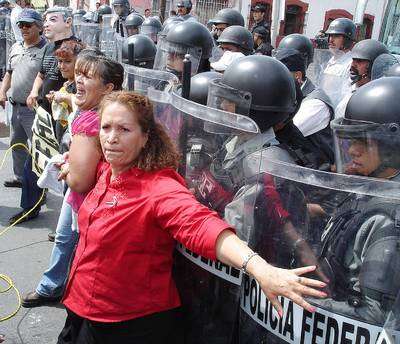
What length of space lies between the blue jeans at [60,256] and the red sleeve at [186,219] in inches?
55.2

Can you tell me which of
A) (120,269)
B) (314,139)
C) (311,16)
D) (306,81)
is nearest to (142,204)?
(120,269)

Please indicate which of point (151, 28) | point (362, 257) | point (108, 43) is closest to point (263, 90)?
point (362, 257)

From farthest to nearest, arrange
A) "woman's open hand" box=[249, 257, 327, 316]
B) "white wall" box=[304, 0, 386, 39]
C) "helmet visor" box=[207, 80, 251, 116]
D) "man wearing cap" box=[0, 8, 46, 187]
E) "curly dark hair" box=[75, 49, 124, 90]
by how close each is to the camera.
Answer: "white wall" box=[304, 0, 386, 39] < "man wearing cap" box=[0, 8, 46, 187] < "curly dark hair" box=[75, 49, 124, 90] < "helmet visor" box=[207, 80, 251, 116] < "woman's open hand" box=[249, 257, 327, 316]

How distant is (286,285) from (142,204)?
2.29 ft

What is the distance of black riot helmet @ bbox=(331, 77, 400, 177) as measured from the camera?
6.83 ft

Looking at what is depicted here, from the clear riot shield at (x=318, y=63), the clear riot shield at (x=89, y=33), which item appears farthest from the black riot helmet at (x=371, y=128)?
the clear riot shield at (x=89, y=33)

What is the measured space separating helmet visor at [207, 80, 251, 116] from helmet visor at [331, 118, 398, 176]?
17.1 inches

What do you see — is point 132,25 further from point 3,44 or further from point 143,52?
point 3,44

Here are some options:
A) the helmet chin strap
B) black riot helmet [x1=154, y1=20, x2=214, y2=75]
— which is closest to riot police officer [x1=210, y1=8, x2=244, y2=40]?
black riot helmet [x1=154, y1=20, x2=214, y2=75]

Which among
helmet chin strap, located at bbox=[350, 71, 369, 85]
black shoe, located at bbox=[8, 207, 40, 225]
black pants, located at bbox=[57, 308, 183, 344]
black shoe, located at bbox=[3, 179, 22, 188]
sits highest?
helmet chin strap, located at bbox=[350, 71, 369, 85]

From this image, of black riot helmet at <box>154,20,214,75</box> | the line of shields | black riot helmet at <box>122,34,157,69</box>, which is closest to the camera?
the line of shields

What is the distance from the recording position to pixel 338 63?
6.14 m

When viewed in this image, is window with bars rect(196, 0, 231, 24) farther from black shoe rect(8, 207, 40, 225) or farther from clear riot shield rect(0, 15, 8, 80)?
black shoe rect(8, 207, 40, 225)

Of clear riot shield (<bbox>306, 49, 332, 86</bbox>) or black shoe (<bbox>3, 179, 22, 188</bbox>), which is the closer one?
black shoe (<bbox>3, 179, 22, 188</bbox>)
